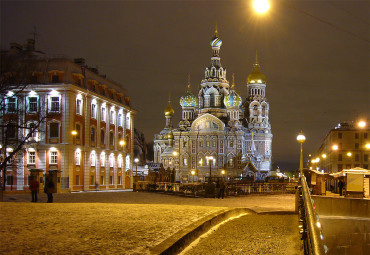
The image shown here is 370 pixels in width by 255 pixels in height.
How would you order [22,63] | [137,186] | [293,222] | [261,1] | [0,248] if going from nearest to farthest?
[0,248], [261,1], [293,222], [22,63], [137,186]

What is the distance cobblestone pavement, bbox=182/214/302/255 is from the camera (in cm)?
1150

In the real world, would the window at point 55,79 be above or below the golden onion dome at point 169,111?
below

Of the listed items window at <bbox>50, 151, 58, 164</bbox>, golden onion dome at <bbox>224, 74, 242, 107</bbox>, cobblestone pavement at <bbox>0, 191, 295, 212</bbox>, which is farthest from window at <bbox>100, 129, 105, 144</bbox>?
golden onion dome at <bbox>224, 74, 242, 107</bbox>

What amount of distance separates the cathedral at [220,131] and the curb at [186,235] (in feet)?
267

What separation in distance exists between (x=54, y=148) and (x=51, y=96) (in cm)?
504

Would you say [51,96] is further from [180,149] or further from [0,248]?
[180,149]

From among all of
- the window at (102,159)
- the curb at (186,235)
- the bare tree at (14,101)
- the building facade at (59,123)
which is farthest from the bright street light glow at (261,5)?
the window at (102,159)

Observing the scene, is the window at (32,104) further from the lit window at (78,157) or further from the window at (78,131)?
the lit window at (78,157)

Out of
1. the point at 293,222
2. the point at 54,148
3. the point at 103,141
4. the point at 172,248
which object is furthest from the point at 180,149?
the point at 172,248

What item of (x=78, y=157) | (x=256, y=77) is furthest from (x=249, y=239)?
(x=256, y=77)

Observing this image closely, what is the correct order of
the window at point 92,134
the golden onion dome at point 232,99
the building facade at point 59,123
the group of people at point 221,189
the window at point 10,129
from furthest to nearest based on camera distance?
the golden onion dome at point 232,99 < the window at point 92,134 < the building facade at point 59,123 < the group of people at point 221,189 < the window at point 10,129

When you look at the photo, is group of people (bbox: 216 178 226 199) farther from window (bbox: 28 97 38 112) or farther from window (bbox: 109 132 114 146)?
window (bbox: 109 132 114 146)

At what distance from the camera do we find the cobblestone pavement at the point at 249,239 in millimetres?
11500

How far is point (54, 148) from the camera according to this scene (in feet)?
159
